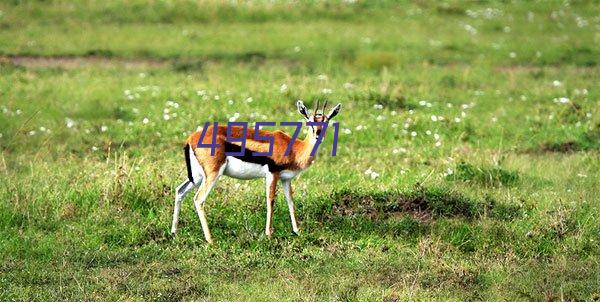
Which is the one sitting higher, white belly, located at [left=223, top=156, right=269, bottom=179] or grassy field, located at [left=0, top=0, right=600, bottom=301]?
white belly, located at [left=223, top=156, right=269, bottom=179]

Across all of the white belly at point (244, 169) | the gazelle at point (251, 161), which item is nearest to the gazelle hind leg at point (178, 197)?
the gazelle at point (251, 161)

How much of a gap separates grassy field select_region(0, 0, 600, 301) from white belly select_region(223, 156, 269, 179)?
2.07 feet

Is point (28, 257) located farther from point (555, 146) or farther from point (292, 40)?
point (292, 40)

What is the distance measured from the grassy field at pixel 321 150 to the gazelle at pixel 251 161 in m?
0.49

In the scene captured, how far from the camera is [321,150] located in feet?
42.9

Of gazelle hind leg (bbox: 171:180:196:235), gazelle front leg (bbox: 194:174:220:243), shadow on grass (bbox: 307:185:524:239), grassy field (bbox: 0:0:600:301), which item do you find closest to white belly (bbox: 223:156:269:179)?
gazelle front leg (bbox: 194:174:220:243)

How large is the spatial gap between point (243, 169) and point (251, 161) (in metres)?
0.11

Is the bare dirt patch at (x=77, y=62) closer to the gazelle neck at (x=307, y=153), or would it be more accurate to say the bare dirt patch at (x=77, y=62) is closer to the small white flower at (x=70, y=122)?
the small white flower at (x=70, y=122)

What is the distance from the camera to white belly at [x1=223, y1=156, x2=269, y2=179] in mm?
8750

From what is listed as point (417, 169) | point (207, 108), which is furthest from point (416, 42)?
point (417, 169)

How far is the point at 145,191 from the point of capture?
9898mm

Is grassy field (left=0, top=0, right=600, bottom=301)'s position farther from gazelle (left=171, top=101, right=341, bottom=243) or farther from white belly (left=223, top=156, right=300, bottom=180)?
white belly (left=223, top=156, right=300, bottom=180)

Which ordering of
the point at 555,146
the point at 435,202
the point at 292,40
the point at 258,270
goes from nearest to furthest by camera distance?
the point at 258,270 < the point at 435,202 < the point at 555,146 < the point at 292,40

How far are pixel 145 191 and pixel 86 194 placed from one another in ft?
2.00
